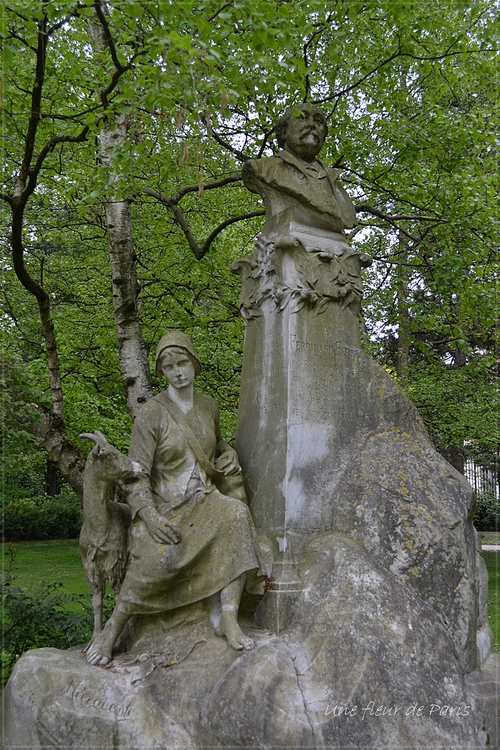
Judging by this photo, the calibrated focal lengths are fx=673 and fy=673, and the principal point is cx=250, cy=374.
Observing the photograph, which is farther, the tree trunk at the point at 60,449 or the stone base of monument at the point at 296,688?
the tree trunk at the point at 60,449

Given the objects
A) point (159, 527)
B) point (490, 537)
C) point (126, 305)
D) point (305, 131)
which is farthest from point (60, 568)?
point (490, 537)

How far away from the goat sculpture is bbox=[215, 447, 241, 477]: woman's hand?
2.13 ft

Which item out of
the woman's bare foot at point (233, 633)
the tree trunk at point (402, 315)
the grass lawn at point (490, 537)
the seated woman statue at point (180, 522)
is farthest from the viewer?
the grass lawn at point (490, 537)

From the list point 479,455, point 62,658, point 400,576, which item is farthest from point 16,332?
point 479,455

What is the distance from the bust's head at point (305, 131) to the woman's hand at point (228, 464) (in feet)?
9.02

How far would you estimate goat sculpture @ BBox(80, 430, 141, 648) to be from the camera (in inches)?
187

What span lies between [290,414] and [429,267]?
574 cm

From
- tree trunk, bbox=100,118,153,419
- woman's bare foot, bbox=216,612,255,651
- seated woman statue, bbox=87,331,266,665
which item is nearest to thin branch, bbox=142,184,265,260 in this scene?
tree trunk, bbox=100,118,153,419

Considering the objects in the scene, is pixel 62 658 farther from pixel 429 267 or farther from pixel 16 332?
pixel 429 267

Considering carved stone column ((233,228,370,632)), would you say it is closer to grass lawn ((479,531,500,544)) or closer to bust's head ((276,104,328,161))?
bust's head ((276,104,328,161))

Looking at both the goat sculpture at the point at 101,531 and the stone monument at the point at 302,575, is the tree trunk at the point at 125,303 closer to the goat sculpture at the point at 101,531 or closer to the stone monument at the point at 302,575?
the stone monument at the point at 302,575

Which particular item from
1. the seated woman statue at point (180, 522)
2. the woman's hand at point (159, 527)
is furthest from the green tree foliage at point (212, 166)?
the woman's hand at point (159, 527)

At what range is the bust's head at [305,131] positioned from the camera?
592cm

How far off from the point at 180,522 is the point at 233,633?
863 millimetres
